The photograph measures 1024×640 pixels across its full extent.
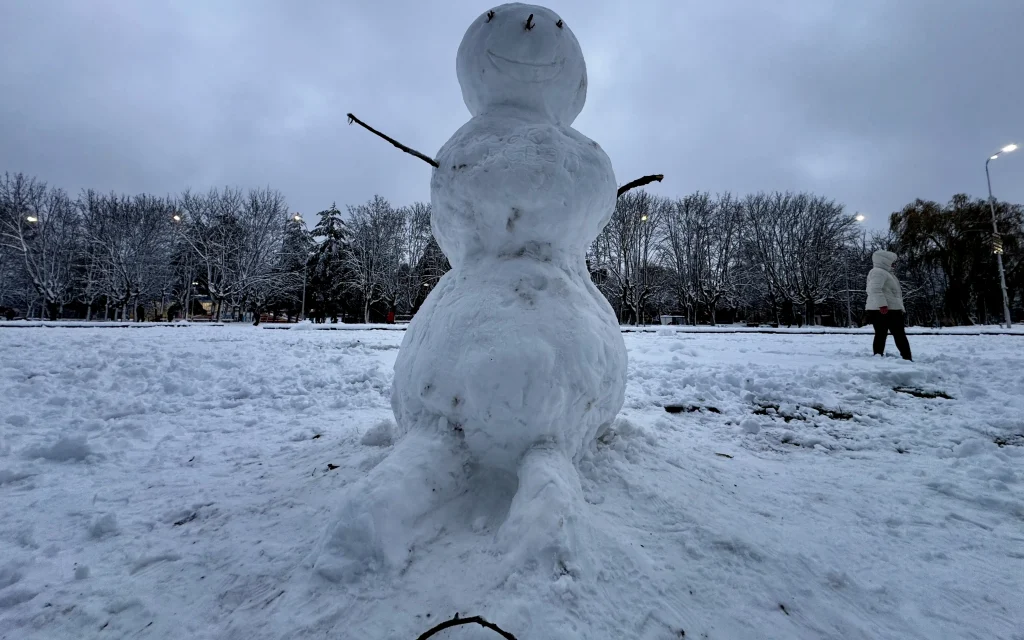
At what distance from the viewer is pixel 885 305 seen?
21.8 feet

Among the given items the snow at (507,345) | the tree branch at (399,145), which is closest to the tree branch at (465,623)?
the snow at (507,345)

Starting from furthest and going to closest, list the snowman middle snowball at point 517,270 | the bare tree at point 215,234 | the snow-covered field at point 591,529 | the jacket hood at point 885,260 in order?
1. the bare tree at point 215,234
2. the jacket hood at point 885,260
3. the snowman middle snowball at point 517,270
4. the snow-covered field at point 591,529

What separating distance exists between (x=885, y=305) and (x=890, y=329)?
42 cm

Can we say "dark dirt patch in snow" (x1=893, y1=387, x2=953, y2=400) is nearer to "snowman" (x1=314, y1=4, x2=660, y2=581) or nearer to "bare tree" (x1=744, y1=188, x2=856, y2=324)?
"snowman" (x1=314, y1=4, x2=660, y2=581)

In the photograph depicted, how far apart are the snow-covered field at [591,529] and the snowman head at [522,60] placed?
2.22 metres

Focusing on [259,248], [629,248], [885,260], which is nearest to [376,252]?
[259,248]

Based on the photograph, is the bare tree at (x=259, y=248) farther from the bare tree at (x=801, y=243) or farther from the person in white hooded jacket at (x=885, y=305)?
the bare tree at (x=801, y=243)

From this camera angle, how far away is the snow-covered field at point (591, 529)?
1.23 metres

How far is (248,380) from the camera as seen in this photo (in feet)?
15.3

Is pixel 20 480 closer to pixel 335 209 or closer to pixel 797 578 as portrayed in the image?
pixel 797 578

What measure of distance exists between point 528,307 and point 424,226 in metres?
30.4

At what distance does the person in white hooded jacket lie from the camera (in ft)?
21.0

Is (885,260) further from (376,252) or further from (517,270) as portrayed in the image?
(376,252)

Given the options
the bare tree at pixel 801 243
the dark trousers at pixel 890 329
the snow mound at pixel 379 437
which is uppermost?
the bare tree at pixel 801 243
